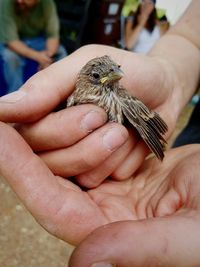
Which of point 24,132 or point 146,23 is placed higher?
point 24,132

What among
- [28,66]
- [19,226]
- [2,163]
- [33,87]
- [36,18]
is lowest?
[19,226]

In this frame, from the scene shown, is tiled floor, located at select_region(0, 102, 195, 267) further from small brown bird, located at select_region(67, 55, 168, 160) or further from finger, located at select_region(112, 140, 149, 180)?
small brown bird, located at select_region(67, 55, 168, 160)

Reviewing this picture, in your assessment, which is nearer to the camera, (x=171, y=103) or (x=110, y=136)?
(x=110, y=136)

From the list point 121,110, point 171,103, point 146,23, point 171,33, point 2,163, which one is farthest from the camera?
point 146,23

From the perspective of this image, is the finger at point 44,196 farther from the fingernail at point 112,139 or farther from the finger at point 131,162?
the finger at point 131,162

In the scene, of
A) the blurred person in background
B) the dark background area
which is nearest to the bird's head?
the blurred person in background

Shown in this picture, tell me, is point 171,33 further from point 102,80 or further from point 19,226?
point 19,226

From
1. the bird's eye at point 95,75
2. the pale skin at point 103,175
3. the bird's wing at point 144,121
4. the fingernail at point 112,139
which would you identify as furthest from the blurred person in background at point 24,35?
the fingernail at point 112,139

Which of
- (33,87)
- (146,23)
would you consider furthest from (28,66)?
(33,87)
